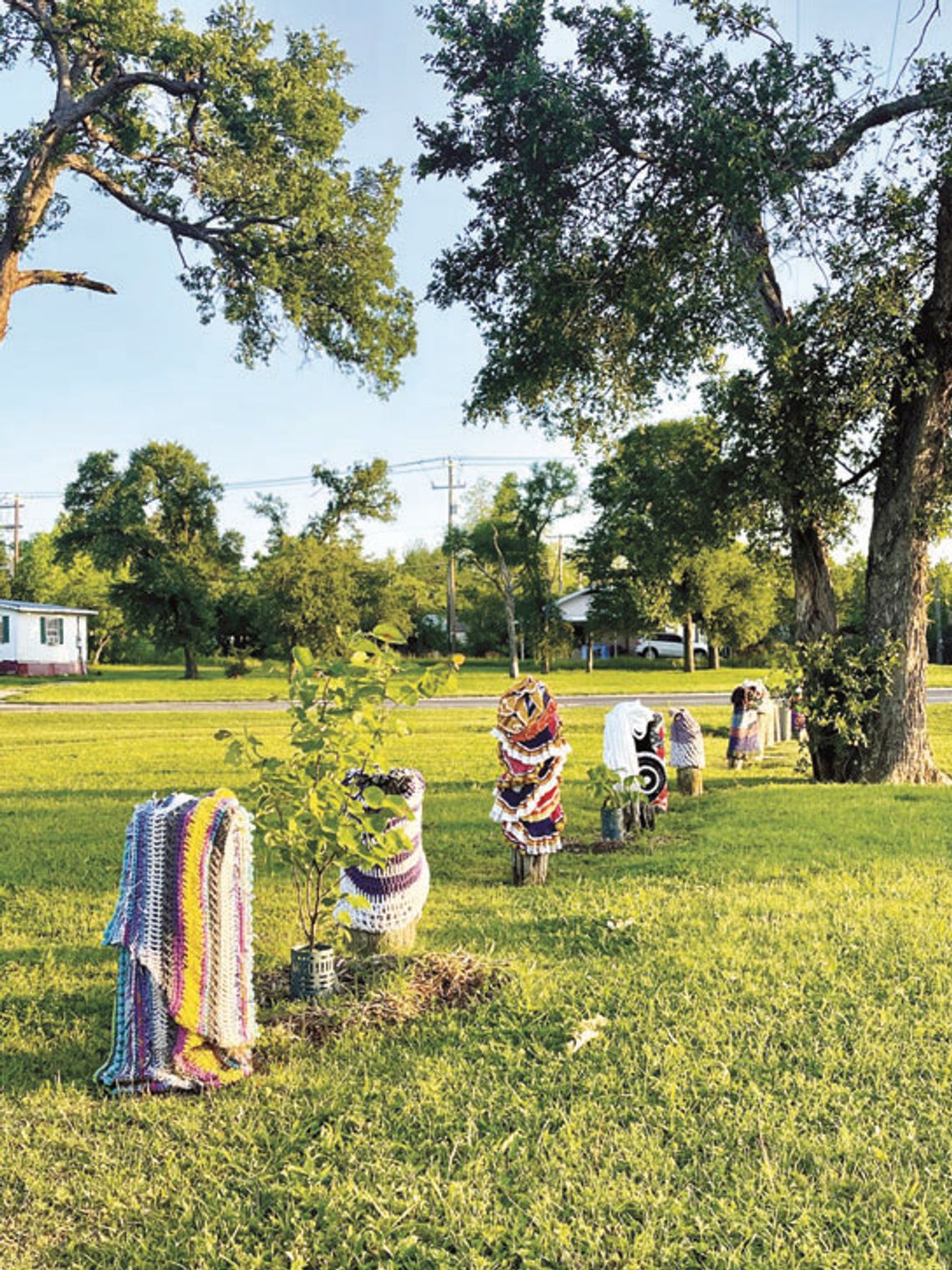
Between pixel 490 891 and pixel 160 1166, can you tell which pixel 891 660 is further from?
pixel 160 1166

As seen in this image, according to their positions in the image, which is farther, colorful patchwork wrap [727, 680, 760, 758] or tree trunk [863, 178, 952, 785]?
colorful patchwork wrap [727, 680, 760, 758]

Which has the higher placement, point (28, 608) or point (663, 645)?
point (28, 608)

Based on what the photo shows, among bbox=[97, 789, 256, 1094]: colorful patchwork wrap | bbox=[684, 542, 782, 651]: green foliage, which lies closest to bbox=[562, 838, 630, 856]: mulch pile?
bbox=[97, 789, 256, 1094]: colorful patchwork wrap

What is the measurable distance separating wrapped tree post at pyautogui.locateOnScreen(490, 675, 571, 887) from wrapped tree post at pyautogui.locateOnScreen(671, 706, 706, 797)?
4.11 m

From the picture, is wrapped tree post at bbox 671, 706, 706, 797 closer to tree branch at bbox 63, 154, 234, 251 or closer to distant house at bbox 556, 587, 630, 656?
tree branch at bbox 63, 154, 234, 251

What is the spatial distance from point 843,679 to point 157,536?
3771cm

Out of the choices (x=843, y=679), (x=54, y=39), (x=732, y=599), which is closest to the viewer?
(x=843, y=679)

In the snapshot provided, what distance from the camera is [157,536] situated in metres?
42.8

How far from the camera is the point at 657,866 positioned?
6574 mm

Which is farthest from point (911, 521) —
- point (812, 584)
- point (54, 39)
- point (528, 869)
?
point (54, 39)

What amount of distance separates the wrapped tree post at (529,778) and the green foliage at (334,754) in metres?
2.23

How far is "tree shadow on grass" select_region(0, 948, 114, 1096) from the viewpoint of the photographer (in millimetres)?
3502

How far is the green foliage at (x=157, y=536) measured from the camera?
4200cm

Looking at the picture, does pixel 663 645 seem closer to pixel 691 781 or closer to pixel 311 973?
pixel 691 781
